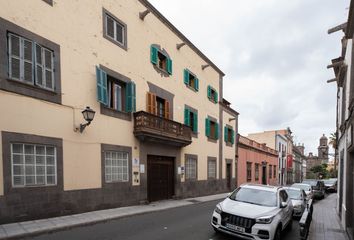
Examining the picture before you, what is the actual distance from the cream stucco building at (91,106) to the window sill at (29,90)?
3 cm

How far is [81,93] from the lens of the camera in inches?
428

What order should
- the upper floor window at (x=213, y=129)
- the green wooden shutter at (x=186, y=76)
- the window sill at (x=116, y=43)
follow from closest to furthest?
1. the window sill at (x=116, y=43)
2. the green wooden shutter at (x=186, y=76)
3. the upper floor window at (x=213, y=129)

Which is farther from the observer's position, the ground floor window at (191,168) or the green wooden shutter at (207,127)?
the green wooden shutter at (207,127)

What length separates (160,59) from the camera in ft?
55.4

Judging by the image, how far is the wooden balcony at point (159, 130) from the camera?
44.6 ft

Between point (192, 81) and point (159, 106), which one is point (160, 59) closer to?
point (159, 106)

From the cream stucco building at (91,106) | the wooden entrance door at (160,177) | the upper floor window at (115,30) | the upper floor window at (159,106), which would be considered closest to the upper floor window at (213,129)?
the cream stucco building at (91,106)

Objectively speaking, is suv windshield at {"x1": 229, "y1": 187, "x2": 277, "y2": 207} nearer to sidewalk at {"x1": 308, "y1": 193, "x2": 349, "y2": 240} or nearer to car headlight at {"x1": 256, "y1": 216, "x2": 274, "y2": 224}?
car headlight at {"x1": 256, "y1": 216, "x2": 274, "y2": 224}

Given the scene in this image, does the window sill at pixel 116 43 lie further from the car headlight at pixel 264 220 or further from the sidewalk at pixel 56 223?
the car headlight at pixel 264 220

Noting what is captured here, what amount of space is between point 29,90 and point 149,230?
5.89 m

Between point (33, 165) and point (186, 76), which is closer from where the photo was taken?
point (33, 165)

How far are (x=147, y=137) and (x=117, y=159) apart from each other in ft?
6.92

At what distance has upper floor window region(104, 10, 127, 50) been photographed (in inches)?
486

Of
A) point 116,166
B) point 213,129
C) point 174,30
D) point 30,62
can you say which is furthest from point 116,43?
point 213,129
